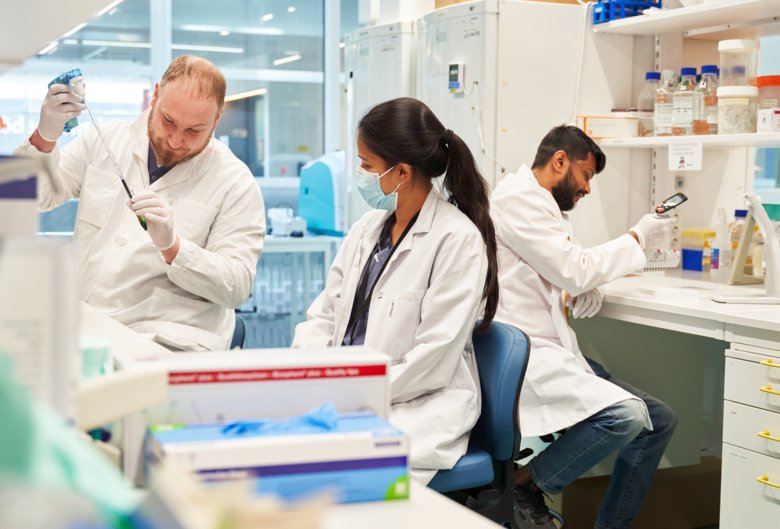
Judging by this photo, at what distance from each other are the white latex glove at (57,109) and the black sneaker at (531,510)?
1585 mm

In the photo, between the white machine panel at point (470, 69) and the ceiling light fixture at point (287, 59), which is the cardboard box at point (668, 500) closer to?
the white machine panel at point (470, 69)

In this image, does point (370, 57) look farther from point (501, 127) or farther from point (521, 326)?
point (521, 326)

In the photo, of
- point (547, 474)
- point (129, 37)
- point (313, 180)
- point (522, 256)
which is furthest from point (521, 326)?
point (129, 37)

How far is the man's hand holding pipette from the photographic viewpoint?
1963mm

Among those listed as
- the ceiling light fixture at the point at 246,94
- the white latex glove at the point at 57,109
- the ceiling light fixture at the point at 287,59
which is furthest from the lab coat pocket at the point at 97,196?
the ceiling light fixture at the point at 287,59

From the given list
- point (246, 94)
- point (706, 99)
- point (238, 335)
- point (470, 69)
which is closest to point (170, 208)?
point (238, 335)

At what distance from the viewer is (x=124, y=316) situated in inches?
85.5

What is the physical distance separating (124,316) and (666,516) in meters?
1.99

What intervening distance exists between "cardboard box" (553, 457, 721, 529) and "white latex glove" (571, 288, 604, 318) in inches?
25.8

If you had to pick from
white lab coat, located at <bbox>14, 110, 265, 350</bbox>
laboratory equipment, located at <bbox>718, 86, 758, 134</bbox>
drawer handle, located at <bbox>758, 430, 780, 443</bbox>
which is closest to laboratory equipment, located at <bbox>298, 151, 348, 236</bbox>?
laboratory equipment, located at <bbox>718, 86, 758, 134</bbox>

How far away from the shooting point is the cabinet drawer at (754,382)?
2229 millimetres

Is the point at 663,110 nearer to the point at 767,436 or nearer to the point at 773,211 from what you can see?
the point at 773,211

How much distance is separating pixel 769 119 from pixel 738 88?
174 millimetres

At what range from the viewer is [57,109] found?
6.99 feet
